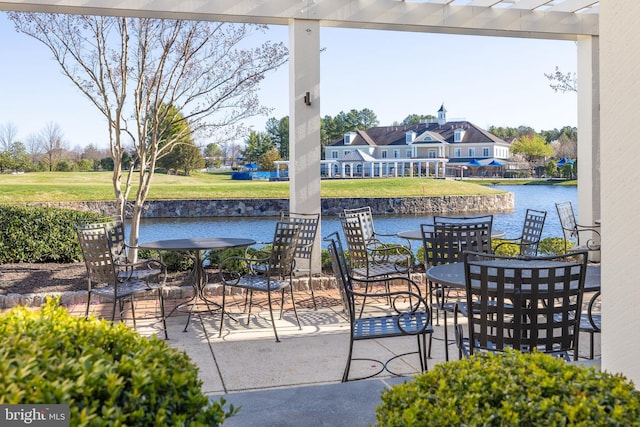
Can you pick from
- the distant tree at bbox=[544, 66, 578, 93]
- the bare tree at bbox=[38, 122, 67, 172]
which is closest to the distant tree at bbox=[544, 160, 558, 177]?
the distant tree at bbox=[544, 66, 578, 93]

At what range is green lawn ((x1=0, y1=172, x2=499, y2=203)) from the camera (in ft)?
75.5

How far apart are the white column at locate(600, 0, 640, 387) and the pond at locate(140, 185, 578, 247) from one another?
11.1 m

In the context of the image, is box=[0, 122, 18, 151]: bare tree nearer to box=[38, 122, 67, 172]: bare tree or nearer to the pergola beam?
box=[38, 122, 67, 172]: bare tree

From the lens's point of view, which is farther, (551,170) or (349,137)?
(349,137)

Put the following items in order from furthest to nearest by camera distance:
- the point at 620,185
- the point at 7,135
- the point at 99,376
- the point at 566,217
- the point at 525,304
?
the point at 7,135 → the point at 566,217 → the point at 525,304 → the point at 620,185 → the point at 99,376

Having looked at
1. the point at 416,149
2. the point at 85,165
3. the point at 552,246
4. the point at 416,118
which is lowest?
the point at 552,246

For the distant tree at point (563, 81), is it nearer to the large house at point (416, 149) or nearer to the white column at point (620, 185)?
the white column at point (620, 185)

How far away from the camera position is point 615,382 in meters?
1.47

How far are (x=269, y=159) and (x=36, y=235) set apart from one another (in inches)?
1136

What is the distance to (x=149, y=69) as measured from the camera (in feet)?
24.0

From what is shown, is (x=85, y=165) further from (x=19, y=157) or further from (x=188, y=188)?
(x=188, y=188)

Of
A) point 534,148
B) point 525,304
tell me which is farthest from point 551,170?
point 525,304

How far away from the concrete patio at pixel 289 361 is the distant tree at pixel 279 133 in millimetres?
32680

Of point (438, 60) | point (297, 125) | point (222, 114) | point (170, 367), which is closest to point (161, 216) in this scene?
point (222, 114)
